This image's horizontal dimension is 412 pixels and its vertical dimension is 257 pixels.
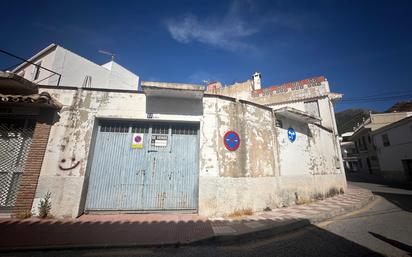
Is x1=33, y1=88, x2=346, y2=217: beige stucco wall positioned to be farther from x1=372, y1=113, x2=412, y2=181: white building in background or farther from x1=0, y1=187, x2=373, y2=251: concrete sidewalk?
x1=372, y1=113, x2=412, y2=181: white building in background

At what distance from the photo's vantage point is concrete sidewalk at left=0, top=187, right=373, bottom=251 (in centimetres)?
378

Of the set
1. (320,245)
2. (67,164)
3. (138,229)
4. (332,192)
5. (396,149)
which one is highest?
(396,149)

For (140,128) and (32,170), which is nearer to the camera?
(32,170)

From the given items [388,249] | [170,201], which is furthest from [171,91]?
[388,249]

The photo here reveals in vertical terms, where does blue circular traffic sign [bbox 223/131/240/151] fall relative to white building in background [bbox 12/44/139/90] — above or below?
below

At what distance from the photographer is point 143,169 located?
240 inches

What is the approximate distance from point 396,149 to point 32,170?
97.1 feet

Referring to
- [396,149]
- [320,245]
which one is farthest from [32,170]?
[396,149]

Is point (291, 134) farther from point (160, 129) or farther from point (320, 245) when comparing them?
point (160, 129)

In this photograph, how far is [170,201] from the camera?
6.01 meters

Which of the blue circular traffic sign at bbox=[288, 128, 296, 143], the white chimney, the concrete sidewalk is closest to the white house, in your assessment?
the concrete sidewalk

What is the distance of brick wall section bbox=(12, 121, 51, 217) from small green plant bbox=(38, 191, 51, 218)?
307 mm

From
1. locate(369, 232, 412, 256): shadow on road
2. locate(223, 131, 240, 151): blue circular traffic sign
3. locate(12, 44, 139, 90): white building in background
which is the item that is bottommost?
locate(369, 232, 412, 256): shadow on road

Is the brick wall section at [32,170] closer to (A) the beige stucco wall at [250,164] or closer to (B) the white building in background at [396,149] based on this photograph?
(A) the beige stucco wall at [250,164]
